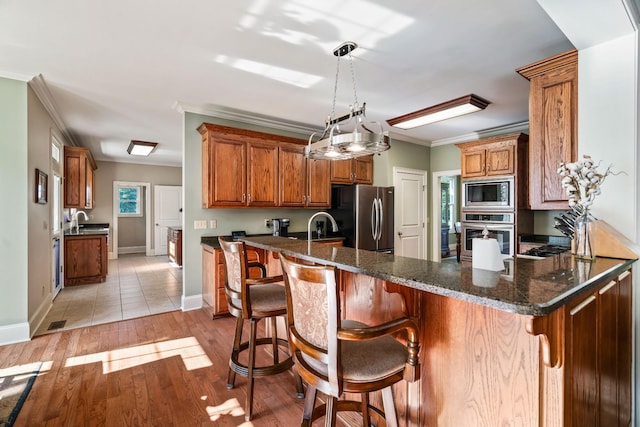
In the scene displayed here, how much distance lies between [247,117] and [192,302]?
2.50 m

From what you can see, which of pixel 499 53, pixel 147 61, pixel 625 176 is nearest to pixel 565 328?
pixel 625 176

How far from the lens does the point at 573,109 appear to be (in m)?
2.11

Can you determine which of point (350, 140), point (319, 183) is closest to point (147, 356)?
point (350, 140)

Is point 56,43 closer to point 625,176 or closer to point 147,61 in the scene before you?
point 147,61

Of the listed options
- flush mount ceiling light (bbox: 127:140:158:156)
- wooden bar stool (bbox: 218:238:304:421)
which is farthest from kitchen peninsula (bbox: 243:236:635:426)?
flush mount ceiling light (bbox: 127:140:158:156)

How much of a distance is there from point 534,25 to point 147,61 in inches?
119

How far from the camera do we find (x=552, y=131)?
2.21 m

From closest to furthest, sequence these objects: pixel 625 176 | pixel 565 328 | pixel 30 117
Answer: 1. pixel 565 328
2. pixel 625 176
3. pixel 30 117

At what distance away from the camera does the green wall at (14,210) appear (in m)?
2.91

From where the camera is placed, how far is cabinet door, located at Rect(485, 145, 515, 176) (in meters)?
4.06

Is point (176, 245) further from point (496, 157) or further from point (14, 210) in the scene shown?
point (496, 157)

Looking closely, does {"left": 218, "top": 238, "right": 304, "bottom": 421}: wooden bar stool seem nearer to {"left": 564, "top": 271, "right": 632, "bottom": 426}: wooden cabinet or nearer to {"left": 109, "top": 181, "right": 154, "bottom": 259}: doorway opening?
{"left": 564, "top": 271, "right": 632, "bottom": 426}: wooden cabinet

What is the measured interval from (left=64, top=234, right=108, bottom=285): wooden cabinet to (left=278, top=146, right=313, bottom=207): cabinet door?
3475 millimetres

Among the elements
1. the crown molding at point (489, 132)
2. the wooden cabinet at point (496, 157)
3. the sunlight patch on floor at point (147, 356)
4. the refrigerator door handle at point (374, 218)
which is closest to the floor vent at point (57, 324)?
the sunlight patch on floor at point (147, 356)
